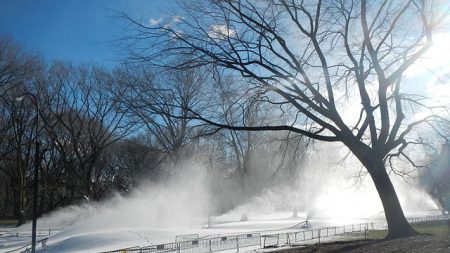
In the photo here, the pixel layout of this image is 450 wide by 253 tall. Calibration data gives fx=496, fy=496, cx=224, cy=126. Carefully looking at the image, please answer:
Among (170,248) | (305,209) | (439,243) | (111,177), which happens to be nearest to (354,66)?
(439,243)

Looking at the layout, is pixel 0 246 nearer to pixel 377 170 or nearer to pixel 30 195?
pixel 377 170

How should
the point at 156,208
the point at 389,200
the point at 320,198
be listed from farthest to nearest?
the point at 320,198, the point at 156,208, the point at 389,200

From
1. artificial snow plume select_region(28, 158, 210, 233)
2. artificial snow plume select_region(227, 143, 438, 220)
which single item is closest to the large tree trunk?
artificial snow plume select_region(28, 158, 210, 233)

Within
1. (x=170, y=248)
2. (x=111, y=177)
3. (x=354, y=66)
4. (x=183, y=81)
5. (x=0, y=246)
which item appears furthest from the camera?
(x=111, y=177)

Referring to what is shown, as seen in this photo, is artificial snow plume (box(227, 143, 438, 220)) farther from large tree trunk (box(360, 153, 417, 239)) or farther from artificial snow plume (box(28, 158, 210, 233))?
large tree trunk (box(360, 153, 417, 239))

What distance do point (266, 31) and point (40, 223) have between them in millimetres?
47643

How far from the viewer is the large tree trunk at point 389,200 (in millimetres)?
19438

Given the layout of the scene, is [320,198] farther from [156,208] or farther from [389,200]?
[389,200]

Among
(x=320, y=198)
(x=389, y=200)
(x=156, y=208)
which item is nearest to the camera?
(x=389, y=200)

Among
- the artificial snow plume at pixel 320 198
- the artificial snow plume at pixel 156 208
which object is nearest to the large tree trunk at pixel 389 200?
the artificial snow plume at pixel 156 208

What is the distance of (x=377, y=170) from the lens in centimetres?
2003

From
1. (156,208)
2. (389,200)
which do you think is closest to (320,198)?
(156,208)

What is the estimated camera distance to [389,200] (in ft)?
64.9

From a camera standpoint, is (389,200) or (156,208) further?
(156,208)
